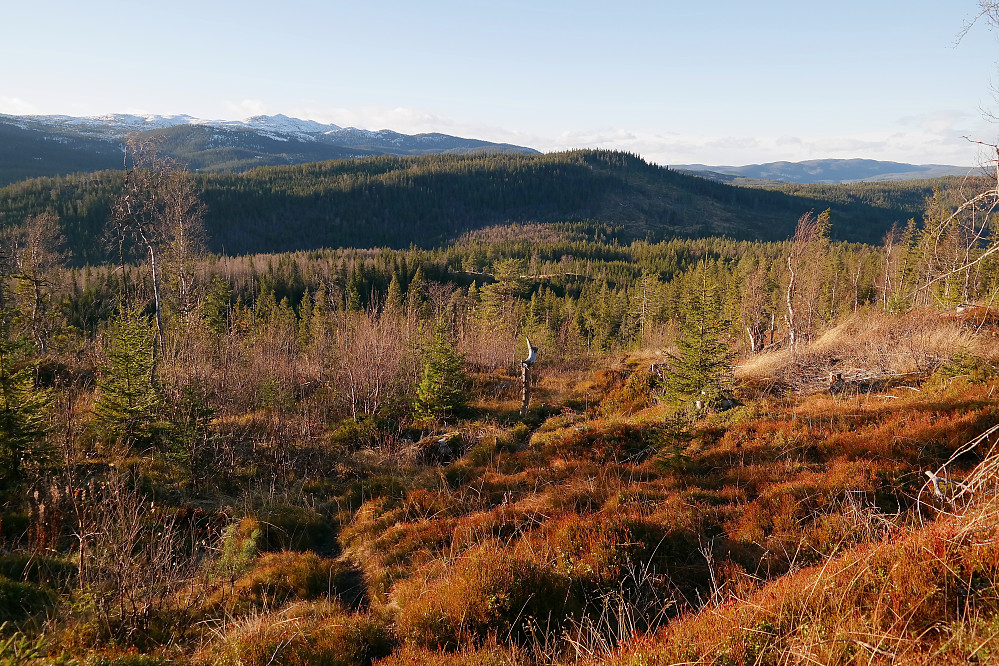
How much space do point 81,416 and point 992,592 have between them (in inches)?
→ 635

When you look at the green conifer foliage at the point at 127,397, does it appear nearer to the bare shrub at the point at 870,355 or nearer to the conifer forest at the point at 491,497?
the conifer forest at the point at 491,497

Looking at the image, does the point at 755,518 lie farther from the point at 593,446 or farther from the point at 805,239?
the point at 805,239

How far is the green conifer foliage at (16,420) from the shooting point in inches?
295

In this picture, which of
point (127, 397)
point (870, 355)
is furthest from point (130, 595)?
point (870, 355)

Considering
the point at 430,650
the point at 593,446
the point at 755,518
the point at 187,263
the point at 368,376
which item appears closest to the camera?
the point at 430,650

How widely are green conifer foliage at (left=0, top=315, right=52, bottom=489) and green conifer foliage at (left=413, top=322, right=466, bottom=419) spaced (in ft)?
29.7

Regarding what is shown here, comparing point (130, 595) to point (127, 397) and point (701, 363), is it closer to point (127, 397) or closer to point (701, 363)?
point (127, 397)

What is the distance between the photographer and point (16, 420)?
752 centimetres

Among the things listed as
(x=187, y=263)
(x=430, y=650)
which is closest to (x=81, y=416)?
(x=187, y=263)

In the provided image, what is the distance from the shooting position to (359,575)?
642 cm

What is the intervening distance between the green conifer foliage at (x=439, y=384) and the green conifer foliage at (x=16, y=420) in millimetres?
9039

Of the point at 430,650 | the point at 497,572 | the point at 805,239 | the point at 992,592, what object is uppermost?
the point at 805,239

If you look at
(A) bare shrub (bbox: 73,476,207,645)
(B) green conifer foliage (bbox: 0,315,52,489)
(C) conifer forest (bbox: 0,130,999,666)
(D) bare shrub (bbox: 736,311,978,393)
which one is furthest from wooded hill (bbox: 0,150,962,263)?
(A) bare shrub (bbox: 73,476,207,645)

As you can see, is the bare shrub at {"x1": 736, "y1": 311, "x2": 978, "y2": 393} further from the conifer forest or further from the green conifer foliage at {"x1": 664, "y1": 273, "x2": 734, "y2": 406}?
the green conifer foliage at {"x1": 664, "y1": 273, "x2": 734, "y2": 406}
